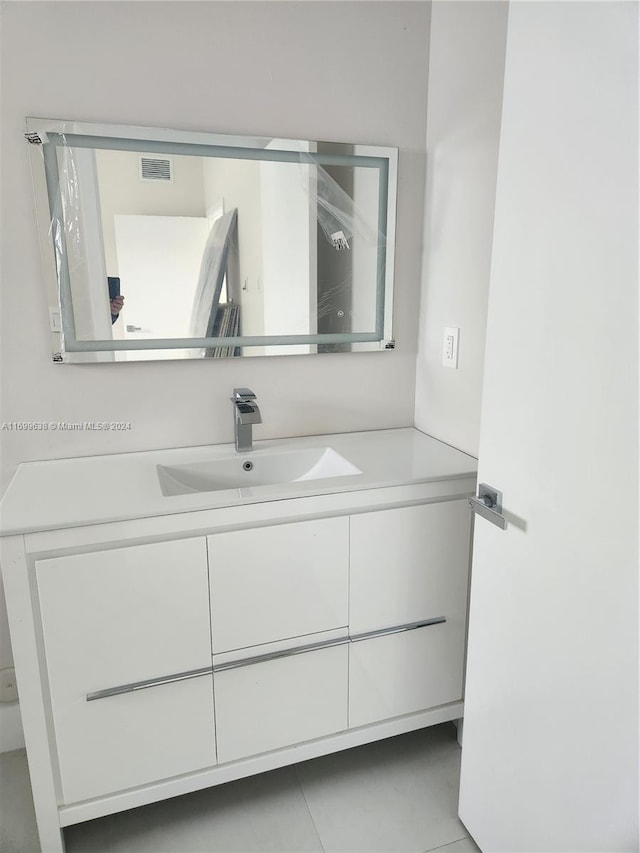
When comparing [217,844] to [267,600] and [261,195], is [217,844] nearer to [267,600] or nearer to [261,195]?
[267,600]

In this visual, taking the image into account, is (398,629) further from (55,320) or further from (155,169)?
(155,169)

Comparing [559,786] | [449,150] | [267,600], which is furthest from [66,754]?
[449,150]

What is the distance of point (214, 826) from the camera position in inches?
61.3

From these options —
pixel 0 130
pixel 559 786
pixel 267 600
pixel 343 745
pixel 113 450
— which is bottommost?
Answer: pixel 343 745

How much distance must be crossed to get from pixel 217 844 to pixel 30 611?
0.81 m

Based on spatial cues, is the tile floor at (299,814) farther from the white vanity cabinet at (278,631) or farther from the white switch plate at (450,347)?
the white switch plate at (450,347)

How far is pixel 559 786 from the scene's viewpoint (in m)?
1.14

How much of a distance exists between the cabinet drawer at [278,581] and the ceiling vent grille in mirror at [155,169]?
99 cm

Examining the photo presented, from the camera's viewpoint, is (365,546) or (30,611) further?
(365,546)

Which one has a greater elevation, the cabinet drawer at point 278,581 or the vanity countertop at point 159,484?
the vanity countertop at point 159,484

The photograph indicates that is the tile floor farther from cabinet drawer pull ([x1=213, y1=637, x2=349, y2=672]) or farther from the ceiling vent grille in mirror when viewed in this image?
the ceiling vent grille in mirror

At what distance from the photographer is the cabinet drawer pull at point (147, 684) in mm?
1364

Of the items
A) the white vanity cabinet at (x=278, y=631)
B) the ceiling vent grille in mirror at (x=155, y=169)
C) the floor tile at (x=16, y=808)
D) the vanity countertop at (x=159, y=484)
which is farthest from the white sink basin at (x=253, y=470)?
the floor tile at (x=16, y=808)

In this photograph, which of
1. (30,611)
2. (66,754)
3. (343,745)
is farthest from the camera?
(343,745)
